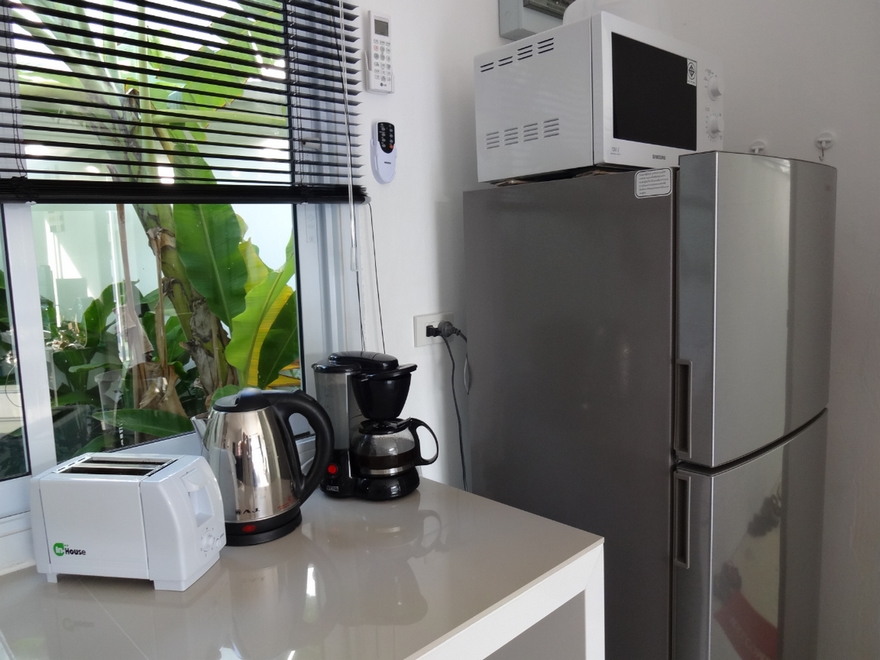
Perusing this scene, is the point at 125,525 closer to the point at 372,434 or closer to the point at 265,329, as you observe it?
the point at 372,434

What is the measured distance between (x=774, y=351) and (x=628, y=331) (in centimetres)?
32

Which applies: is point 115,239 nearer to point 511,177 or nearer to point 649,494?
point 511,177

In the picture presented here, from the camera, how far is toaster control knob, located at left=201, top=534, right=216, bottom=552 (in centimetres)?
105

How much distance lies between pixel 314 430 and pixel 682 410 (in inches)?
28.7

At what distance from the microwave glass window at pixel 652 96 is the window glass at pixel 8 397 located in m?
1.27

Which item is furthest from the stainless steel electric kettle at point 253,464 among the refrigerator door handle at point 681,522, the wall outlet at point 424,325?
A: the refrigerator door handle at point 681,522

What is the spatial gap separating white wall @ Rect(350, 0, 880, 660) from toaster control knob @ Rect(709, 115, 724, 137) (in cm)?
33

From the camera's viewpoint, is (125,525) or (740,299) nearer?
(125,525)

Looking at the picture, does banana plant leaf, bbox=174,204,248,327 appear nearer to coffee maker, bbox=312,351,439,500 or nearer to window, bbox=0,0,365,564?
window, bbox=0,0,365,564

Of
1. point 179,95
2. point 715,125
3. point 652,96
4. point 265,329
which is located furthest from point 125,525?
point 715,125

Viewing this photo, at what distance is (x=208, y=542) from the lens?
1065mm

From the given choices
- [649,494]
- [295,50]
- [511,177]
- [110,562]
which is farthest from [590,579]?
[295,50]

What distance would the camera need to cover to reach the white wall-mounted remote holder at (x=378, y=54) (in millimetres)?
1582

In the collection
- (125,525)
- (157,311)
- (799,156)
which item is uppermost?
(799,156)
